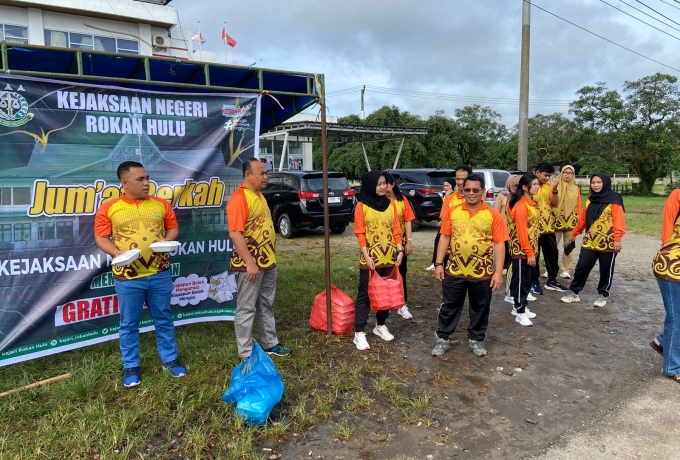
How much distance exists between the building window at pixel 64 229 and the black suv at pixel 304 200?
274 inches

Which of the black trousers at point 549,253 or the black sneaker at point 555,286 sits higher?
the black trousers at point 549,253

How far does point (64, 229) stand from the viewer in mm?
3730

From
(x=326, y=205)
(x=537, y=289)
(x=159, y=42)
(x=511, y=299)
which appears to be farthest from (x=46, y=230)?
(x=159, y=42)

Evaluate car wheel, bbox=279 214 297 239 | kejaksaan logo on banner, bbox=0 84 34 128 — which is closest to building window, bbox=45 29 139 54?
car wheel, bbox=279 214 297 239

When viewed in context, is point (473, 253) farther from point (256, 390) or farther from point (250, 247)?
point (256, 390)

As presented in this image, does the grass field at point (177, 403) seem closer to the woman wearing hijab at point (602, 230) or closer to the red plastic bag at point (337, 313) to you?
the red plastic bag at point (337, 313)

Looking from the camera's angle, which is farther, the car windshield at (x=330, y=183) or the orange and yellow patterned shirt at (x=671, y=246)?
the car windshield at (x=330, y=183)

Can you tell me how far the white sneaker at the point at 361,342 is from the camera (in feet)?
13.8

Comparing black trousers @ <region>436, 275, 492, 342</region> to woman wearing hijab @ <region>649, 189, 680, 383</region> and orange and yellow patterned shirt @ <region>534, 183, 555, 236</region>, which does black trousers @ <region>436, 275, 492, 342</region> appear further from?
orange and yellow patterned shirt @ <region>534, 183, 555, 236</region>

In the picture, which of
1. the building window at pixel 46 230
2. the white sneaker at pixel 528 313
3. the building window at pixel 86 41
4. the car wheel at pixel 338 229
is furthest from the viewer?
the building window at pixel 86 41

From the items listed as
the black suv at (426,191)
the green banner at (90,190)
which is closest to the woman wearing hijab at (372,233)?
the green banner at (90,190)

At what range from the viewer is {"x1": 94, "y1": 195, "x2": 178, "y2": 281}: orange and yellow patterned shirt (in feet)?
11.0

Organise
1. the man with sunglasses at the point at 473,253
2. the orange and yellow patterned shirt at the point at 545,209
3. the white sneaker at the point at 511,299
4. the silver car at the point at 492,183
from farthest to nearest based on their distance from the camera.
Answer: the silver car at the point at 492,183
the orange and yellow patterned shirt at the point at 545,209
the white sneaker at the point at 511,299
the man with sunglasses at the point at 473,253

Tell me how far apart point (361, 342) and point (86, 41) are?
20.0 metres
